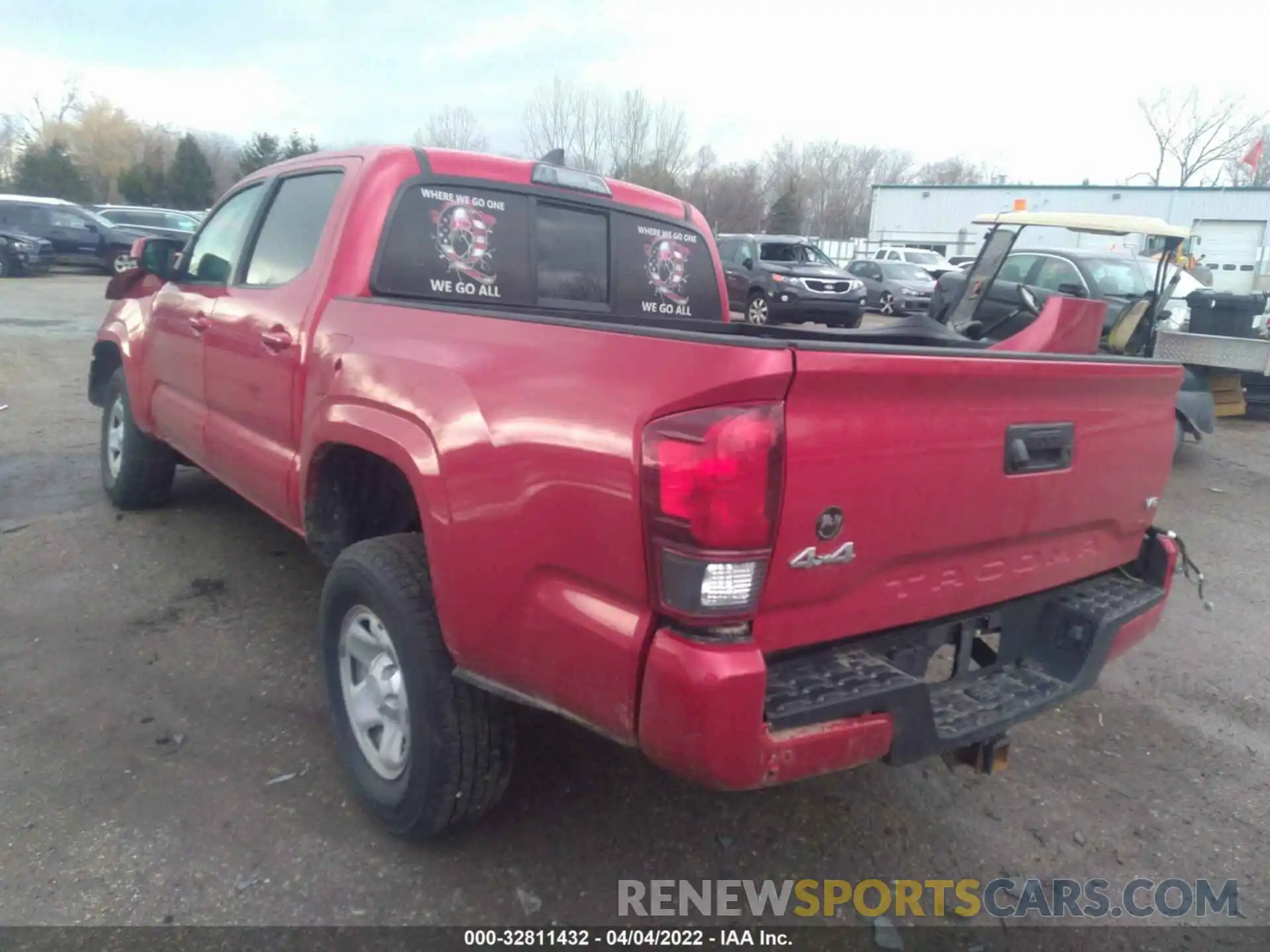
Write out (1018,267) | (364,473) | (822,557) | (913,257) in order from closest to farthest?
1. (822,557)
2. (364,473)
3. (1018,267)
4. (913,257)

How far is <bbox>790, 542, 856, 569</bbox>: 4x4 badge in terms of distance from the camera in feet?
6.42

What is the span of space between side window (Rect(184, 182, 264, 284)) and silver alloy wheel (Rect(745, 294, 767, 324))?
14767mm

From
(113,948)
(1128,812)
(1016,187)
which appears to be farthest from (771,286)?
(1016,187)

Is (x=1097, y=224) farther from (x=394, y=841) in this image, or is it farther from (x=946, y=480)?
(x=394, y=841)

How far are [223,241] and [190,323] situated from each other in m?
0.43

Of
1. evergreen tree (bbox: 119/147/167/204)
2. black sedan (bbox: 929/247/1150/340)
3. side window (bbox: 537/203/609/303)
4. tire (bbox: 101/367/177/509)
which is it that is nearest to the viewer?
side window (bbox: 537/203/609/303)

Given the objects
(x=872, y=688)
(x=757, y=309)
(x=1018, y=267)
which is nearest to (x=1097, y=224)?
(x=1018, y=267)

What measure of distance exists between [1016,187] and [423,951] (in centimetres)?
4539

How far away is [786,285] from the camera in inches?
722

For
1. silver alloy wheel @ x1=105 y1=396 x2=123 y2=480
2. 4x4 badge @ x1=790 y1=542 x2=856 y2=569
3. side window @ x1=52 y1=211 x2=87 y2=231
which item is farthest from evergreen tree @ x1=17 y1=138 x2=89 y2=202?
4x4 badge @ x1=790 y1=542 x2=856 y2=569

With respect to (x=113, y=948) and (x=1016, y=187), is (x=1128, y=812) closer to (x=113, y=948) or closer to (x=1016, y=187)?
(x=113, y=948)

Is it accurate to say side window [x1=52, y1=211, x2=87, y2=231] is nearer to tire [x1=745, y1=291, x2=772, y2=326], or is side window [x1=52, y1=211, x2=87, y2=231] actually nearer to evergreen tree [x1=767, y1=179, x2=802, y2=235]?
tire [x1=745, y1=291, x2=772, y2=326]

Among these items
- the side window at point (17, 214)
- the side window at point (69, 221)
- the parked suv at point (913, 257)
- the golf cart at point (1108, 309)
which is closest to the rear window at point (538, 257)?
the golf cart at point (1108, 309)

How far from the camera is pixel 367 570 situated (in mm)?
2654
